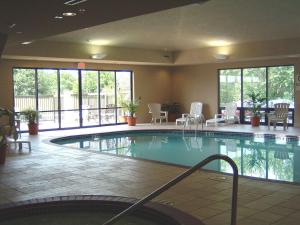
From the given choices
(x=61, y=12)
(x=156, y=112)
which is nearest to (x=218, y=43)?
(x=156, y=112)

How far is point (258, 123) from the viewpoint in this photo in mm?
13375

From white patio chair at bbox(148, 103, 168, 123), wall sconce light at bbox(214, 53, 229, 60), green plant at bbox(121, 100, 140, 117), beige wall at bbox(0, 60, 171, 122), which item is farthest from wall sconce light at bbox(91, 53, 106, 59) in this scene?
wall sconce light at bbox(214, 53, 229, 60)

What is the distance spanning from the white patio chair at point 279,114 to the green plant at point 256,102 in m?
0.89

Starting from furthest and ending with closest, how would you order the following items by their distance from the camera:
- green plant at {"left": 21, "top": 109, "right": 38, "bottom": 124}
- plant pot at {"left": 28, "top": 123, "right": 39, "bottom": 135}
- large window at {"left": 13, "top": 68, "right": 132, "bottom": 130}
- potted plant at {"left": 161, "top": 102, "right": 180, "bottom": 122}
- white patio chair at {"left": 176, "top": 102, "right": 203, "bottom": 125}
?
potted plant at {"left": 161, "top": 102, "right": 180, "bottom": 122} < white patio chair at {"left": 176, "top": 102, "right": 203, "bottom": 125} < large window at {"left": 13, "top": 68, "right": 132, "bottom": 130} < plant pot at {"left": 28, "top": 123, "right": 39, "bottom": 135} < green plant at {"left": 21, "top": 109, "right": 38, "bottom": 124}

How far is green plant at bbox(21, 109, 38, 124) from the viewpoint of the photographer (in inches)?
461

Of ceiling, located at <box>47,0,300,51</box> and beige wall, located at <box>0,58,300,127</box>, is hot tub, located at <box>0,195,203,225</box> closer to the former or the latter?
ceiling, located at <box>47,0,300,51</box>

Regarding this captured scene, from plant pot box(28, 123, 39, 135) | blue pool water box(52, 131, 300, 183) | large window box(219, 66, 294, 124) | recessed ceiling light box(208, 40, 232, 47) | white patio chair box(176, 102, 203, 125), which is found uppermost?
recessed ceiling light box(208, 40, 232, 47)

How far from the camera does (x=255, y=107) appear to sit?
43.8 feet

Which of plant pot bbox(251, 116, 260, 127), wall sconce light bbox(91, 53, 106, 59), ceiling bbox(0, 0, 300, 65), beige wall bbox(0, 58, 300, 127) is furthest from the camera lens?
beige wall bbox(0, 58, 300, 127)

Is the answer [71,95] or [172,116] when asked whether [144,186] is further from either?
[172,116]

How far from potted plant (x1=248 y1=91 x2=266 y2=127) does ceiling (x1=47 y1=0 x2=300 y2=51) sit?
2388 mm

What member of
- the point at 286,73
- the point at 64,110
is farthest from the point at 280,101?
the point at 64,110

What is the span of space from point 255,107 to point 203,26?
4974mm

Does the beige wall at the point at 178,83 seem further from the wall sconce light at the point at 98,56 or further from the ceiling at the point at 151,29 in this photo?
the wall sconce light at the point at 98,56
